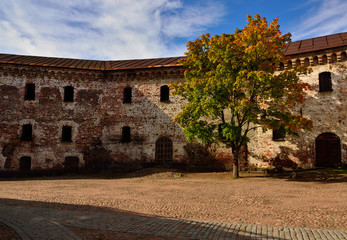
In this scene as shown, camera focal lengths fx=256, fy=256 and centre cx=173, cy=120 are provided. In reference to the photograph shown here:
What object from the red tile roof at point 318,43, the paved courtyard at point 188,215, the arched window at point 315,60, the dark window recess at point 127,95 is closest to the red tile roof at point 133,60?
the red tile roof at point 318,43

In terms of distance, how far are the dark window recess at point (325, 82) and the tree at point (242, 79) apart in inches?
124

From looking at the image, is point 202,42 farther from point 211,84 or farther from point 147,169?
point 147,169

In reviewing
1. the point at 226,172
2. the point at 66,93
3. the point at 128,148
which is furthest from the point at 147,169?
the point at 66,93

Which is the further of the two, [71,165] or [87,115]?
[87,115]

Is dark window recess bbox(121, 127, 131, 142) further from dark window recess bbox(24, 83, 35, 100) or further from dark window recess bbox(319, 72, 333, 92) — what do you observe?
dark window recess bbox(319, 72, 333, 92)

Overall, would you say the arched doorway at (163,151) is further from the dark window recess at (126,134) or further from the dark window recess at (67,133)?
the dark window recess at (67,133)

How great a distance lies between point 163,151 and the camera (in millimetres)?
19906

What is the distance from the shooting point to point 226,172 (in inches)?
708

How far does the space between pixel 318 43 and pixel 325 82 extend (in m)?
3.12

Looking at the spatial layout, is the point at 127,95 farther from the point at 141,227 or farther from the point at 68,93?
the point at 141,227

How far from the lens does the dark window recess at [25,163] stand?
771 inches

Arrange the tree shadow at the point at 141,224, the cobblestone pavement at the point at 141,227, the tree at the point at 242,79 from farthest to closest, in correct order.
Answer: the tree at the point at 242,79 < the tree shadow at the point at 141,224 < the cobblestone pavement at the point at 141,227

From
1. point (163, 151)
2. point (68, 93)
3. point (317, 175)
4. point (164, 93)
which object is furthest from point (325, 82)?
point (68, 93)

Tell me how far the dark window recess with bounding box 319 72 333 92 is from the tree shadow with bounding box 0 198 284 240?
1341cm
